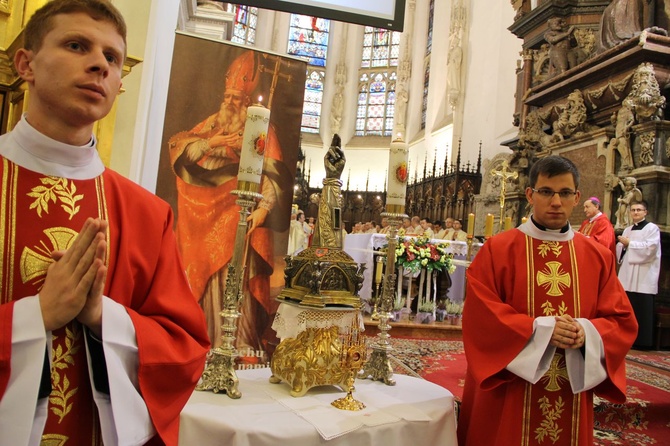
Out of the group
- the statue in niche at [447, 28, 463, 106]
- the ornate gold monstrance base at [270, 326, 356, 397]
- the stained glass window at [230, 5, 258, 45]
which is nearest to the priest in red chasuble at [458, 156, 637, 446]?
the ornate gold monstrance base at [270, 326, 356, 397]

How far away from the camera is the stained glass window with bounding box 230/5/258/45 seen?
73.6 ft

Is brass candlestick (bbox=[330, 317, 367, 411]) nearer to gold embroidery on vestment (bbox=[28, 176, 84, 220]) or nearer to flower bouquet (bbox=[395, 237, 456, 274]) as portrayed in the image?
gold embroidery on vestment (bbox=[28, 176, 84, 220])

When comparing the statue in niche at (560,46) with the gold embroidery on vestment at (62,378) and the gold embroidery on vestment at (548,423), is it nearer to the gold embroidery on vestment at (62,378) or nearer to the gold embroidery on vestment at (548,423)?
the gold embroidery on vestment at (548,423)

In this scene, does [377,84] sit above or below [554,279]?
above

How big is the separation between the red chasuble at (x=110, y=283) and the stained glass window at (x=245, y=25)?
22683mm

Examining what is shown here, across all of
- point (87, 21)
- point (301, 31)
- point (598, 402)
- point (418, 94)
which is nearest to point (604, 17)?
point (598, 402)

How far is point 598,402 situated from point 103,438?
3.62 meters

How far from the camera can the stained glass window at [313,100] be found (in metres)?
24.5

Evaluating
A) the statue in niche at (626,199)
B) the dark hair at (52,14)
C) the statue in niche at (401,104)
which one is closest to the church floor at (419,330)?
the statue in niche at (626,199)

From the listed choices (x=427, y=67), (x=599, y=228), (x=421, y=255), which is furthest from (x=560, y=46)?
(x=427, y=67)

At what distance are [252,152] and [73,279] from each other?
3.91 feet

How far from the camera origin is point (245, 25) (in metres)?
22.8

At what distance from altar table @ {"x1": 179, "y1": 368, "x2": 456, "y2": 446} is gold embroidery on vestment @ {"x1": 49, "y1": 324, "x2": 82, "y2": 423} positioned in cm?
76

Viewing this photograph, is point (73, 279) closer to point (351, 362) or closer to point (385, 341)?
point (351, 362)
